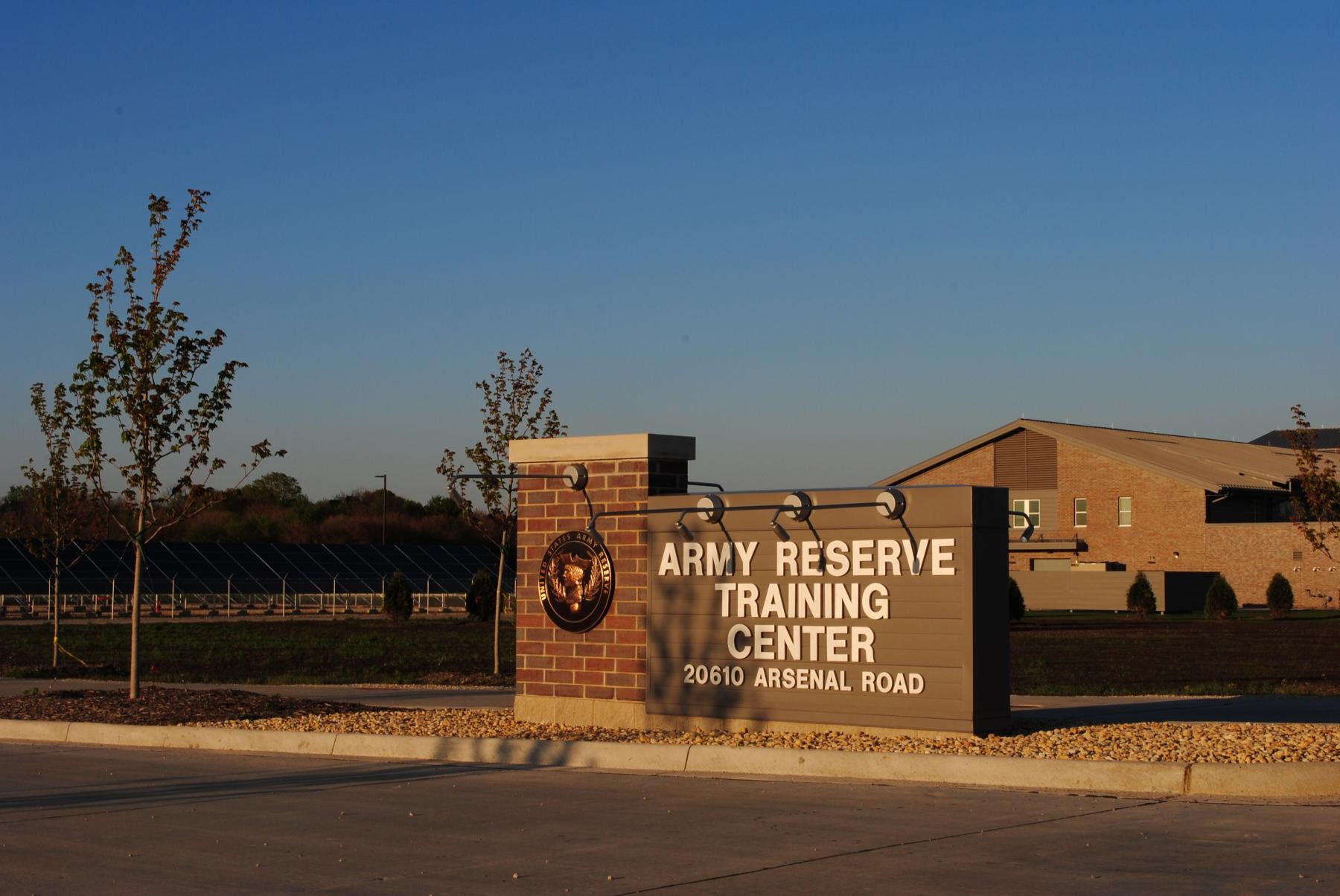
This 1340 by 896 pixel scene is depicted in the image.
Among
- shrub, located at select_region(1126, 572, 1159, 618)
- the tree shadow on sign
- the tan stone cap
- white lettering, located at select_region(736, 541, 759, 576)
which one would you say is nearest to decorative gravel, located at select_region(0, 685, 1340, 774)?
the tree shadow on sign

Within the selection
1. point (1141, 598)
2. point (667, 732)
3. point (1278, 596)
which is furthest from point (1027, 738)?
point (1141, 598)

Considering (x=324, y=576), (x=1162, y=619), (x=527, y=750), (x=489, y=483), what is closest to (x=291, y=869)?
(x=527, y=750)

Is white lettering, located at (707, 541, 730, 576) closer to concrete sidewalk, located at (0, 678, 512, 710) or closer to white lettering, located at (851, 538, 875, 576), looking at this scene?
white lettering, located at (851, 538, 875, 576)

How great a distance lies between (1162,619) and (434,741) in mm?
39482

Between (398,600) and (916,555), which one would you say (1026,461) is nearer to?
(398,600)

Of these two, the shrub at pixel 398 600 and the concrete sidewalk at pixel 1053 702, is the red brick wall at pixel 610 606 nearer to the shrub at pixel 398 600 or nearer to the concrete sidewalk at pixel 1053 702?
the concrete sidewalk at pixel 1053 702

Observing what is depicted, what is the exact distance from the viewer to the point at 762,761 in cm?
1195

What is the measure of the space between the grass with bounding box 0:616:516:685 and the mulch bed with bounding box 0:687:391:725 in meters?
4.05

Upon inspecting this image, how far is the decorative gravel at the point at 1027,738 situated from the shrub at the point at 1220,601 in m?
35.1

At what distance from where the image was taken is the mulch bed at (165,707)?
15680 millimetres

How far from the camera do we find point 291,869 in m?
8.23

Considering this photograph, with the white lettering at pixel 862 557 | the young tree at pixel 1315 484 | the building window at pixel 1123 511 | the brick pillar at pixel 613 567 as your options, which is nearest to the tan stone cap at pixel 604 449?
the brick pillar at pixel 613 567

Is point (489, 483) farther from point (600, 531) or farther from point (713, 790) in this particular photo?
point (713, 790)

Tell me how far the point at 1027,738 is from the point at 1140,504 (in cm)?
5166
